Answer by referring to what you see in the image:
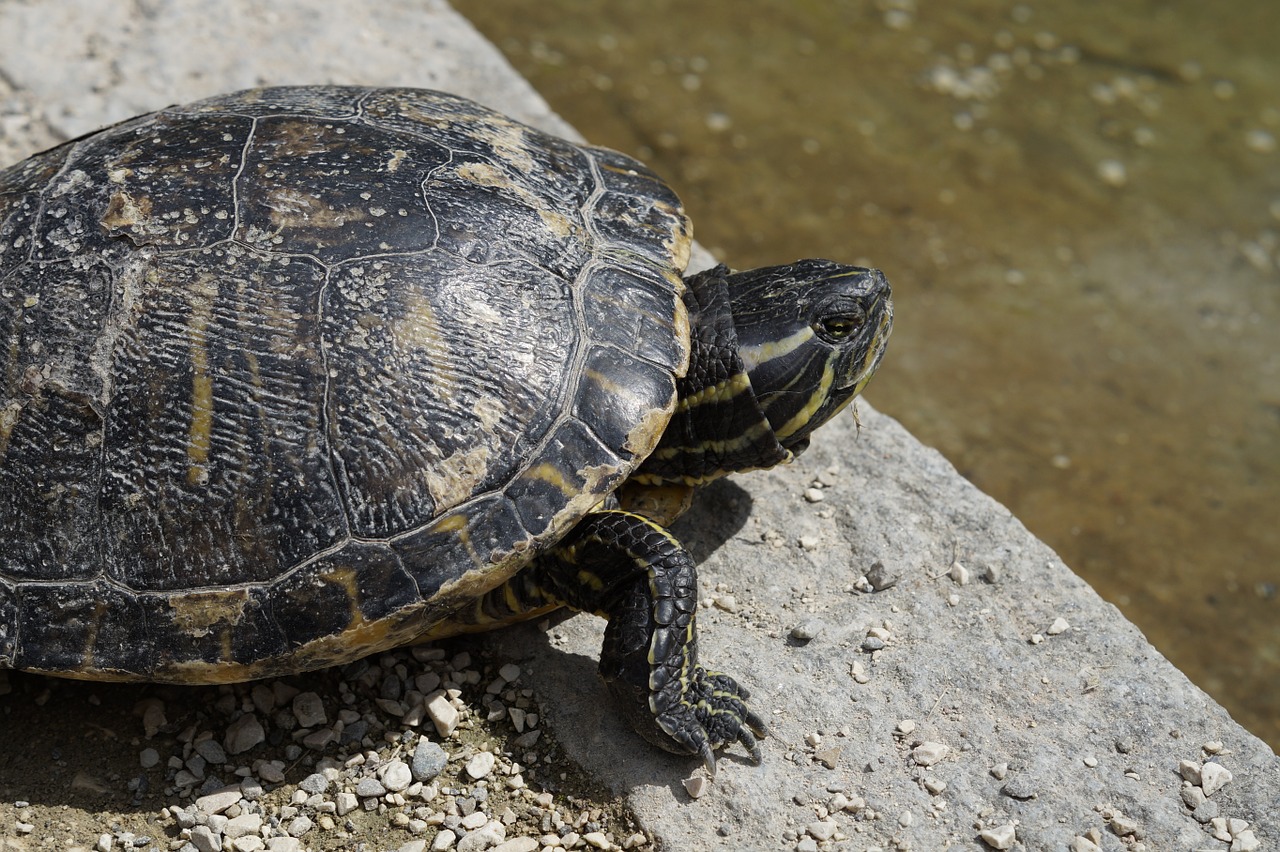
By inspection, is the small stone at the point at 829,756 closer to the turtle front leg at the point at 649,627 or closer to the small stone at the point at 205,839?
the turtle front leg at the point at 649,627

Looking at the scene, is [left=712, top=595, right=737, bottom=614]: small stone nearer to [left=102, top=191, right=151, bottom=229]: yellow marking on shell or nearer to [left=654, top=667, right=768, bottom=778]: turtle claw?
[left=654, top=667, right=768, bottom=778]: turtle claw

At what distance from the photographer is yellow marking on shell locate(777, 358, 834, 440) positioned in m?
4.42

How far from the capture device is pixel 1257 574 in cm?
687

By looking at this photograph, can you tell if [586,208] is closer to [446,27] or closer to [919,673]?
[919,673]

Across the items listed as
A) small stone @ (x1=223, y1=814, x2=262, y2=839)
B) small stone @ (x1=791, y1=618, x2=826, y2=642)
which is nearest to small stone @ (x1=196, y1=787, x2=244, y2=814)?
small stone @ (x1=223, y1=814, x2=262, y2=839)

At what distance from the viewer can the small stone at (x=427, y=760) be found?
4055mm

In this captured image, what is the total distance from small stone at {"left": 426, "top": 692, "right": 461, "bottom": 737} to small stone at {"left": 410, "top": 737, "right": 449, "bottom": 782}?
64 millimetres

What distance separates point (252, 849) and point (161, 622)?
2.79ft

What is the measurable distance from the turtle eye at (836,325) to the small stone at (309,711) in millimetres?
2385

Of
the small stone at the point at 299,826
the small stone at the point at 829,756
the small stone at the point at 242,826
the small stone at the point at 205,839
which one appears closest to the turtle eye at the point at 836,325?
the small stone at the point at 829,756

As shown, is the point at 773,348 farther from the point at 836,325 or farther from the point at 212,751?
the point at 212,751

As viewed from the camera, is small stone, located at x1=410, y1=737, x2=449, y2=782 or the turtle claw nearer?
the turtle claw

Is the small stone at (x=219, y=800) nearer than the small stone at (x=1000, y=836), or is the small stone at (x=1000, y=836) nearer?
the small stone at (x=1000, y=836)

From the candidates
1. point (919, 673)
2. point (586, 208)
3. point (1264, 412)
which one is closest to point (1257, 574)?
point (1264, 412)
